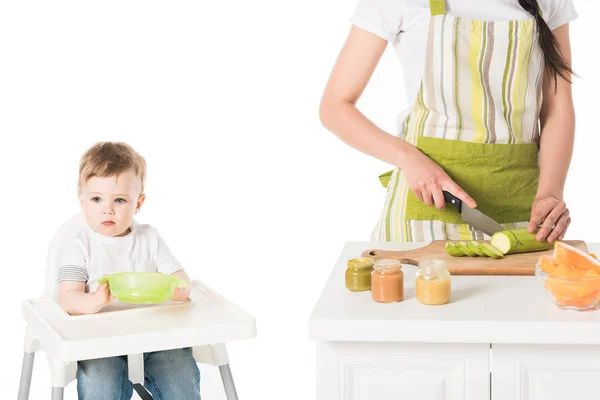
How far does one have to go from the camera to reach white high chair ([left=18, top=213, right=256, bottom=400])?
1.68 m

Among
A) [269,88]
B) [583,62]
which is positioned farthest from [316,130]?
[583,62]

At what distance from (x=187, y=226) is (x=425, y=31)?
1.92 meters

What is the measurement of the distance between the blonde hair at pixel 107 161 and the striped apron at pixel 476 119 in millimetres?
628

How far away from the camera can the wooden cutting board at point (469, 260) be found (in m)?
1.77

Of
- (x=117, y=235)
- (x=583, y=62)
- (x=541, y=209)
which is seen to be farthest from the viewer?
(x=583, y=62)

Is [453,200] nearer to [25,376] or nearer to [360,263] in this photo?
[360,263]

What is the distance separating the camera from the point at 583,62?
12.4ft

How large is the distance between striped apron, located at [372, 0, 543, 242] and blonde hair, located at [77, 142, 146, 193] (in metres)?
0.63

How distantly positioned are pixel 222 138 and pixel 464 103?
186cm

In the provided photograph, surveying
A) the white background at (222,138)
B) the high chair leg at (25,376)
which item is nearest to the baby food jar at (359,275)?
the high chair leg at (25,376)

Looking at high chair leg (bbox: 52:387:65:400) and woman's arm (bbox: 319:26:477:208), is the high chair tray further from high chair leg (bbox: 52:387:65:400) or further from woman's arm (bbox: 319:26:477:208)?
woman's arm (bbox: 319:26:477:208)

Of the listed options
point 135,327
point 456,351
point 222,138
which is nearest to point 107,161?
point 135,327

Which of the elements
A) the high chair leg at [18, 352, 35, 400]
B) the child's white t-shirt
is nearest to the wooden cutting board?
the child's white t-shirt

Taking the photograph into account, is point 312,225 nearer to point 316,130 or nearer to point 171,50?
point 316,130
